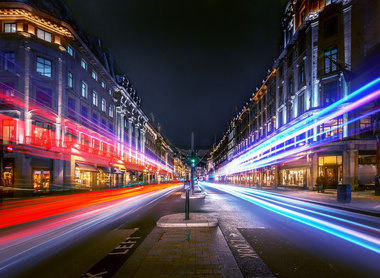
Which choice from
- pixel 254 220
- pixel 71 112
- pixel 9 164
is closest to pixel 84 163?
pixel 71 112

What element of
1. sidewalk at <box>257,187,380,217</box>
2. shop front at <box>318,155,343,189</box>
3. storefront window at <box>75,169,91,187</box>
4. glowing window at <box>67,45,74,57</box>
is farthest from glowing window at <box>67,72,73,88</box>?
shop front at <box>318,155,343,189</box>

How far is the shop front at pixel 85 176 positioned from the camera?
3184cm

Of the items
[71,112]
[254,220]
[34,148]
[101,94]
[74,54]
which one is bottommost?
[254,220]

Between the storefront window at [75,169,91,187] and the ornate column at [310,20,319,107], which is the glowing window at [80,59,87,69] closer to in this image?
the storefront window at [75,169,91,187]

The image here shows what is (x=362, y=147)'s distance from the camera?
27.4m

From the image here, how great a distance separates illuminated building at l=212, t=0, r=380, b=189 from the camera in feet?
88.0

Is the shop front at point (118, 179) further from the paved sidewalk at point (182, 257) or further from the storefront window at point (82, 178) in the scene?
the paved sidewalk at point (182, 257)

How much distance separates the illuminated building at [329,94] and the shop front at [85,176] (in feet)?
91.7

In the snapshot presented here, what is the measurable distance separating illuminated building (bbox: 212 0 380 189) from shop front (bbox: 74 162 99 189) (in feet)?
91.7

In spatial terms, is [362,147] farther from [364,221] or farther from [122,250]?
[122,250]

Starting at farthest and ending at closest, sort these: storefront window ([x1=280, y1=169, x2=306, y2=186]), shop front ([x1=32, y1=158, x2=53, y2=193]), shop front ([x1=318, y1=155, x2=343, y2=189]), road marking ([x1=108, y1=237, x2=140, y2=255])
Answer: storefront window ([x1=280, y1=169, x2=306, y2=186]), shop front ([x1=318, y1=155, x2=343, y2=189]), shop front ([x1=32, y1=158, x2=53, y2=193]), road marking ([x1=108, y1=237, x2=140, y2=255])

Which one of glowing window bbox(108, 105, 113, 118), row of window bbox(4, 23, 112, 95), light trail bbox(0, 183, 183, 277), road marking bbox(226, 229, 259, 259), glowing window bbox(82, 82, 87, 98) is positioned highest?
row of window bbox(4, 23, 112, 95)

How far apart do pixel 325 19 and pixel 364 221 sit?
28486mm

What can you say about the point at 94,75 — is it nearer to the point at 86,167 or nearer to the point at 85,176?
the point at 86,167
